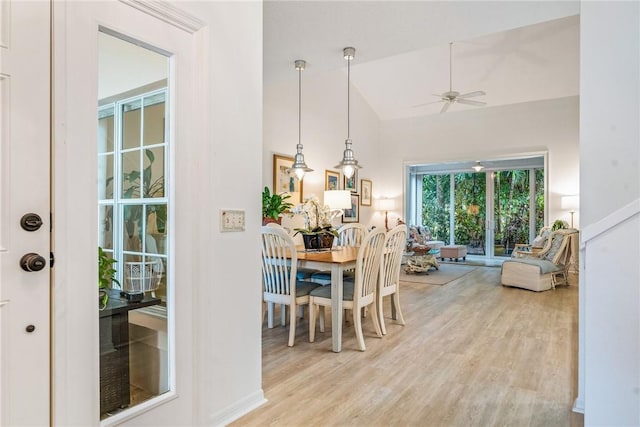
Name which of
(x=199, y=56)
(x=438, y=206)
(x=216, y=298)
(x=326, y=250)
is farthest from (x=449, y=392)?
(x=438, y=206)

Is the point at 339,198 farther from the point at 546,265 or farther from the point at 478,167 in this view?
the point at 478,167

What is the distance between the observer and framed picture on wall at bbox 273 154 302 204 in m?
5.96

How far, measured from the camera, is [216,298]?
1.93 m

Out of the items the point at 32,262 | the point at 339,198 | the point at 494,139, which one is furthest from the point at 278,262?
the point at 494,139

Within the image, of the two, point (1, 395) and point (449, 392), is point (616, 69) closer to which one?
point (449, 392)

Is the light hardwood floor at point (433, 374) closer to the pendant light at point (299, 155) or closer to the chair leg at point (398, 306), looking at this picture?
the chair leg at point (398, 306)

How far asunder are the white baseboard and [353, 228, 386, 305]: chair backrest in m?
1.16

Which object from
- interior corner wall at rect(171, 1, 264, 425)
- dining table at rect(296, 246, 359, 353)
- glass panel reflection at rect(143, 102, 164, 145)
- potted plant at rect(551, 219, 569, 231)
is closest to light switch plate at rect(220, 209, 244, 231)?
interior corner wall at rect(171, 1, 264, 425)

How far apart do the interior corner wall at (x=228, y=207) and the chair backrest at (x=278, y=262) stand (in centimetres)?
89

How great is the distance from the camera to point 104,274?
160cm

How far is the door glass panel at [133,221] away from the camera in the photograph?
1.59 metres

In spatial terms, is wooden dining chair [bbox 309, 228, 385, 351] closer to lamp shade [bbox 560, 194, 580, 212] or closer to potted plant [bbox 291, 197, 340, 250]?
potted plant [bbox 291, 197, 340, 250]

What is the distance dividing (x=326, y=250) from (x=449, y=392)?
1773 millimetres

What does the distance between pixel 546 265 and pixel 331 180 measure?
3.82 meters
